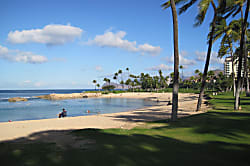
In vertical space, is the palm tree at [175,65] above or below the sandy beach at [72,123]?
above

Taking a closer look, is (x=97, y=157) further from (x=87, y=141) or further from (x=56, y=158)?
(x=87, y=141)

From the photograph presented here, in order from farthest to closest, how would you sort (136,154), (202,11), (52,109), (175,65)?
(52,109) < (202,11) < (175,65) < (136,154)

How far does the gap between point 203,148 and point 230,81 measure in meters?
72.2

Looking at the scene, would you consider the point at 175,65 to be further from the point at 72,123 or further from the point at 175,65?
the point at 72,123

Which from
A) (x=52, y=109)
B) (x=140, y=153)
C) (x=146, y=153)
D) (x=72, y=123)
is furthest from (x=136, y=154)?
(x=52, y=109)

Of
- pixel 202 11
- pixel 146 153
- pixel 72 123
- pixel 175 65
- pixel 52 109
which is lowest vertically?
pixel 52 109

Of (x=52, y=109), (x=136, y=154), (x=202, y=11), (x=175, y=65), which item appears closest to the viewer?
(x=136, y=154)

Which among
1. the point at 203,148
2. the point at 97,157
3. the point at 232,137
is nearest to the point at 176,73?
the point at 232,137

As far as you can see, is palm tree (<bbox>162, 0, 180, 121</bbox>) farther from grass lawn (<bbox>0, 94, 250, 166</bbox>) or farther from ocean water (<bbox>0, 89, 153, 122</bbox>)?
ocean water (<bbox>0, 89, 153, 122</bbox>)

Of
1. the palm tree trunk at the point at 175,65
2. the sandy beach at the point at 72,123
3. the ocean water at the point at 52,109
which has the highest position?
the palm tree trunk at the point at 175,65

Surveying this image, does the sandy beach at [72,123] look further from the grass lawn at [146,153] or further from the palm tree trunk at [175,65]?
the grass lawn at [146,153]

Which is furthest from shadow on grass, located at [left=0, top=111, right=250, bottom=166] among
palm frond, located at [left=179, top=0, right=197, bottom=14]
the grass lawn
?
palm frond, located at [left=179, top=0, right=197, bottom=14]

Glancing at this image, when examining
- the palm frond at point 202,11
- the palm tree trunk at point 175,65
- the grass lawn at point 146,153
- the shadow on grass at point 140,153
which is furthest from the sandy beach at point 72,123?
the palm frond at point 202,11

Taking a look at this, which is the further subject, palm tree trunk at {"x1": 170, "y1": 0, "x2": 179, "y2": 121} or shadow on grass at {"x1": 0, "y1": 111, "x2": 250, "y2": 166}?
palm tree trunk at {"x1": 170, "y1": 0, "x2": 179, "y2": 121}
